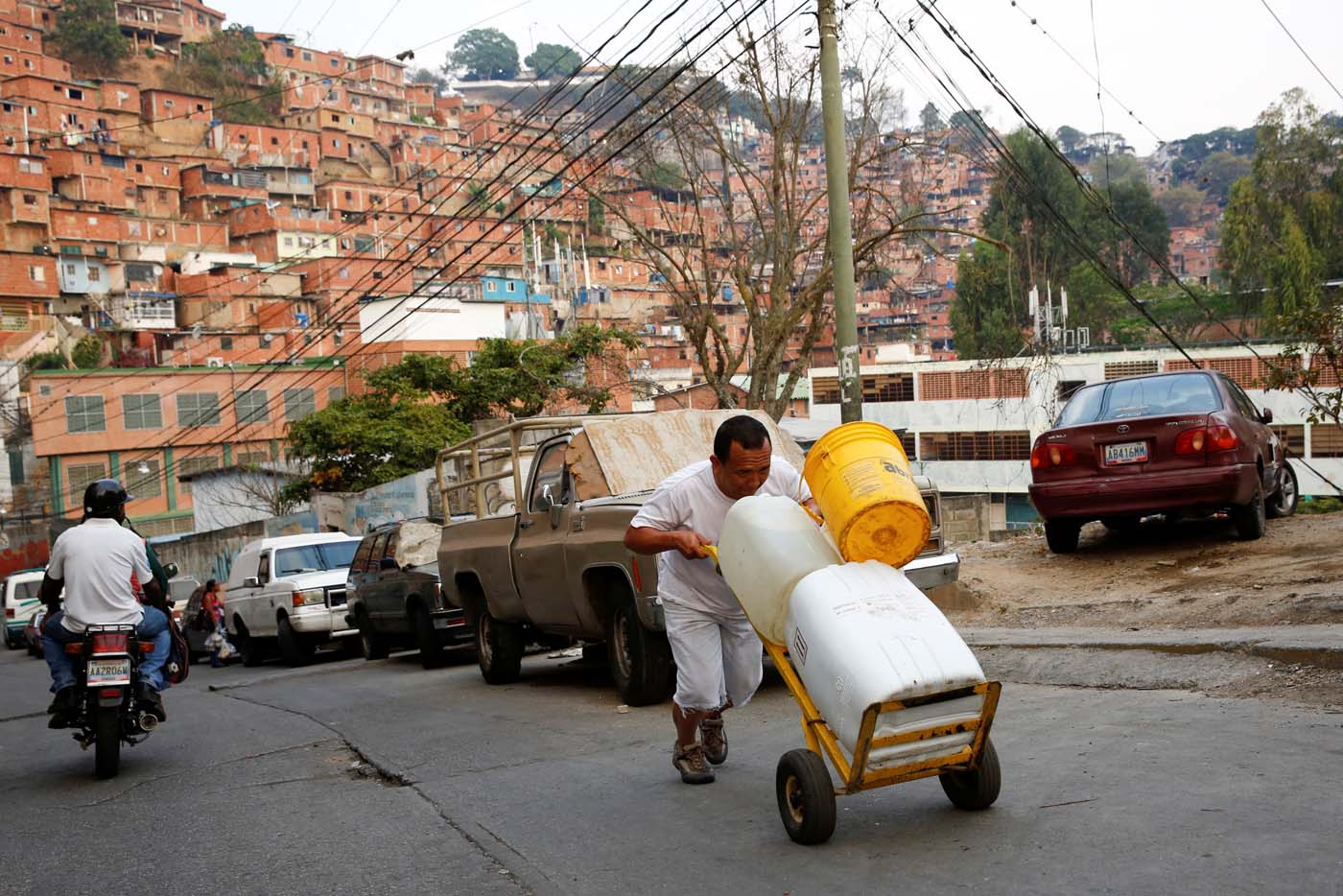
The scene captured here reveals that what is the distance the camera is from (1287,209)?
53.8m

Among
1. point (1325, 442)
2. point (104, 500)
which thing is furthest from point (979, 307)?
point (104, 500)

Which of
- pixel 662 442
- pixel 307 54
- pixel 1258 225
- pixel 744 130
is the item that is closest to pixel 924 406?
pixel 1258 225

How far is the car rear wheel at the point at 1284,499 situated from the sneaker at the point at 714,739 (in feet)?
29.6

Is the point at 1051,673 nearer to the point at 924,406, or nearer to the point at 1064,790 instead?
the point at 1064,790

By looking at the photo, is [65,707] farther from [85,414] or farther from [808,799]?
[85,414]

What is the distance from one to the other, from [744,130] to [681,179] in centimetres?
525

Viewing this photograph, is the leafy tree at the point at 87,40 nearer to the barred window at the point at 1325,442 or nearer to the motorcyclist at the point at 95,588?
the barred window at the point at 1325,442

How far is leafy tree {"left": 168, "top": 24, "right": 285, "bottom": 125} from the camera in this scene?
441ft

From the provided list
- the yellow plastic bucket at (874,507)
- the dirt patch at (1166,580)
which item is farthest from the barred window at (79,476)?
the yellow plastic bucket at (874,507)

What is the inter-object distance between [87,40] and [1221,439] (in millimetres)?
142400

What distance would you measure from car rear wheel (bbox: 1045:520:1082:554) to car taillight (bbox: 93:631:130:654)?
7.96m

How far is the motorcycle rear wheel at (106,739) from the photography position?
770 cm

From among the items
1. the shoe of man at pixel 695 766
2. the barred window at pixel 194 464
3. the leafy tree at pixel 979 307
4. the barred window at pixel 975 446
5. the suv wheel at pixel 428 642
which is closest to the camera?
the shoe of man at pixel 695 766

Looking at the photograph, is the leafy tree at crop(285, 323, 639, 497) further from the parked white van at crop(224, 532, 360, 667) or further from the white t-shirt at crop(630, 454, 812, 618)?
the white t-shirt at crop(630, 454, 812, 618)
